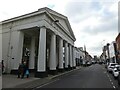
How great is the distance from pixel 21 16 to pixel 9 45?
4.97 m

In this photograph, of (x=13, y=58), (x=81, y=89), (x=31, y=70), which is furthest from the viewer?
(x=31, y=70)

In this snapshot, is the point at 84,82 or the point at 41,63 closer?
the point at 84,82

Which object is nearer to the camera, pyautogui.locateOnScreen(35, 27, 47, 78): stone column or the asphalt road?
the asphalt road

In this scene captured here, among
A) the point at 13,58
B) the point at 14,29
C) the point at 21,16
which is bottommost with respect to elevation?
the point at 13,58

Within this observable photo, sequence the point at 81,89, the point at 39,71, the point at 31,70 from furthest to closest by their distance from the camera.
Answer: the point at 31,70 < the point at 39,71 < the point at 81,89

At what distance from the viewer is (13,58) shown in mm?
25438

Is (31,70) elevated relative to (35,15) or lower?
lower

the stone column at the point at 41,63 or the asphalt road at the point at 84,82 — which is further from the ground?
the stone column at the point at 41,63

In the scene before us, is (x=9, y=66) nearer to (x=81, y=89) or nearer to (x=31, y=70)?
(x=31, y=70)

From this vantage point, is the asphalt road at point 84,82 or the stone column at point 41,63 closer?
the asphalt road at point 84,82

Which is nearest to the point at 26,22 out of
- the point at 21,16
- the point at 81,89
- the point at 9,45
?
the point at 21,16

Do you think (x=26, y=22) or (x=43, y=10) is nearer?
(x=43, y=10)

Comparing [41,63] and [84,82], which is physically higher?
[41,63]

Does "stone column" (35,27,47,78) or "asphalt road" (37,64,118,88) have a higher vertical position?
"stone column" (35,27,47,78)
